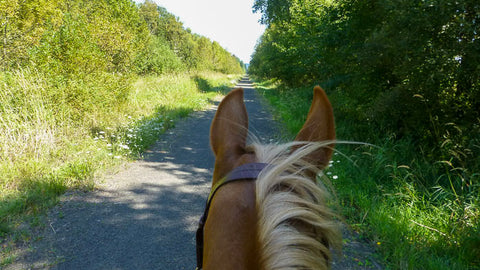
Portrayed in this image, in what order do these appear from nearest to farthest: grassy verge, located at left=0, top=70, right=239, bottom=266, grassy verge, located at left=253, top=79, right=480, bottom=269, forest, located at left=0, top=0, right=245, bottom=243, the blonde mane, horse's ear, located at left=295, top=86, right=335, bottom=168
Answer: the blonde mane, horse's ear, located at left=295, top=86, right=335, bottom=168, grassy verge, located at left=253, top=79, right=480, bottom=269, grassy verge, located at left=0, top=70, right=239, bottom=266, forest, located at left=0, top=0, right=245, bottom=243

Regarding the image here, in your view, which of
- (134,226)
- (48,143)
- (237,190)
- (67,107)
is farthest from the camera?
(67,107)

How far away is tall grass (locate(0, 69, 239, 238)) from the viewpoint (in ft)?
11.8

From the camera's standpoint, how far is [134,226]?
317 centimetres

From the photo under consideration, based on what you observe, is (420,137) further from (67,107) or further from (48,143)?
(67,107)

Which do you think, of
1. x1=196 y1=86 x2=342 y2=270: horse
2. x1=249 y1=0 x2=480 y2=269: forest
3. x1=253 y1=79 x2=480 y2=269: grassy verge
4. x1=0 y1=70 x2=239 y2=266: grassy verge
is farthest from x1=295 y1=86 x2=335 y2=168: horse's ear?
x1=0 y1=70 x2=239 y2=266: grassy verge

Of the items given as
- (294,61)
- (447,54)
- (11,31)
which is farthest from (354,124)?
(11,31)

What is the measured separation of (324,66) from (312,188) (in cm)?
690

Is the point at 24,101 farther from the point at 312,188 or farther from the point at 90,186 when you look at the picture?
the point at 312,188

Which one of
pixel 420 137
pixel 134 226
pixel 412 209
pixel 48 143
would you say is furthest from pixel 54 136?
pixel 420 137

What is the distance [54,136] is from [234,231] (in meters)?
5.72

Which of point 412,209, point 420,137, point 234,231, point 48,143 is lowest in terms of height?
point 412,209

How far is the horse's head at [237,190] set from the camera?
0.66 meters

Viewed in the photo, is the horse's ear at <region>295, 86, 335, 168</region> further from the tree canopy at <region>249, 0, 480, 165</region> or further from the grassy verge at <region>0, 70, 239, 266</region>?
the grassy verge at <region>0, 70, 239, 266</region>

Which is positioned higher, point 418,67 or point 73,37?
point 73,37
